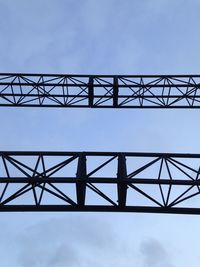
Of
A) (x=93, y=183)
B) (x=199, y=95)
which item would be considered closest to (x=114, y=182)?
(x=93, y=183)

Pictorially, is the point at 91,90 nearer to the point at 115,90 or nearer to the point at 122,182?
the point at 115,90

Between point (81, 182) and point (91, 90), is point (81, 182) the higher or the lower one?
the lower one

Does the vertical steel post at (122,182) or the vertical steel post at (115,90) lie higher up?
the vertical steel post at (115,90)

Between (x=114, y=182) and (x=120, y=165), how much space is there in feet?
2.78

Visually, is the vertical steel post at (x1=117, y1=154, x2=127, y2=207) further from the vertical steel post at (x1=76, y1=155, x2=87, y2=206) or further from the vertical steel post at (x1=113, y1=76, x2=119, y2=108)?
the vertical steel post at (x1=113, y1=76, x2=119, y2=108)

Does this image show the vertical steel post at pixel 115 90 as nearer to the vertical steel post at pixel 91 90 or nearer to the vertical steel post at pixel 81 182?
the vertical steel post at pixel 91 90

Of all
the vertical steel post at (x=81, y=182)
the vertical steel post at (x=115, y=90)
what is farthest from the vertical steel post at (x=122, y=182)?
the vertical steel post at (x=115, y=90)

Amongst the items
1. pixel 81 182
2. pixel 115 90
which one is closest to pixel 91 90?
pixel 115 90

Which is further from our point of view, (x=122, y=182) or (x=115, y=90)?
(x=115, y=90)

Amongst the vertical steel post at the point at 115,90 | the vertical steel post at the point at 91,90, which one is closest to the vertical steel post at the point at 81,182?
the vertical steel post at the point at 91,90

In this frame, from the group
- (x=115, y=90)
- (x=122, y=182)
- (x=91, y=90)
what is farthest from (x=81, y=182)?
(x=115, y=90)

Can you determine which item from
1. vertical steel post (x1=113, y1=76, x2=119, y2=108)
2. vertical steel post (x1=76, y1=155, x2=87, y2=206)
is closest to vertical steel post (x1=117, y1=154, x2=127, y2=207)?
vertical steel post (x1=76, y1=155, x2=87, y2=206)

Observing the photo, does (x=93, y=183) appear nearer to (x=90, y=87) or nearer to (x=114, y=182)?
(x=114, y=182)

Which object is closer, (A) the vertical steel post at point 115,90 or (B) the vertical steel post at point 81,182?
(B) the vertical steel post at point 81,182
